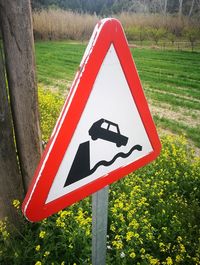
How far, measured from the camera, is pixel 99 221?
4.73 ft

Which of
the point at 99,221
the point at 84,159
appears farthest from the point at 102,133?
the point at 99,221

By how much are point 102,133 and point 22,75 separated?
1.07 m

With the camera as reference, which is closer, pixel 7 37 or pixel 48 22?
pixel 7 37

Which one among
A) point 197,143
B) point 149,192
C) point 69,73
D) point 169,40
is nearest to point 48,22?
point 169,40

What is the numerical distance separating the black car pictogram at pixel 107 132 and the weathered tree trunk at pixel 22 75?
106 cm

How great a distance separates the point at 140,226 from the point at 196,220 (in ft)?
2.13

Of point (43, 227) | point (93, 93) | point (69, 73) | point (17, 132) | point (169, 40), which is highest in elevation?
point (93, 93)

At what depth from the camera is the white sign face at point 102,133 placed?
3.89 ft

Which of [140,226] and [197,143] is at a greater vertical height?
[140,226]

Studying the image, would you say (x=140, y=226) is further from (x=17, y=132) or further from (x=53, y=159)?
(x=53, y=159)

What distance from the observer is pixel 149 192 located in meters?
3.49

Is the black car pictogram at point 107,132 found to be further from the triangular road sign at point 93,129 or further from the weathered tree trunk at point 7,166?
the weathered tree trunk at point 7,166

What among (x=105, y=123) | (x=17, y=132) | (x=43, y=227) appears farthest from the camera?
(x=43, y=227)

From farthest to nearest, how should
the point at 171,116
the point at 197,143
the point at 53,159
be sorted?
the point at 171,116 < the point at 197,143 < the point at 53,159
